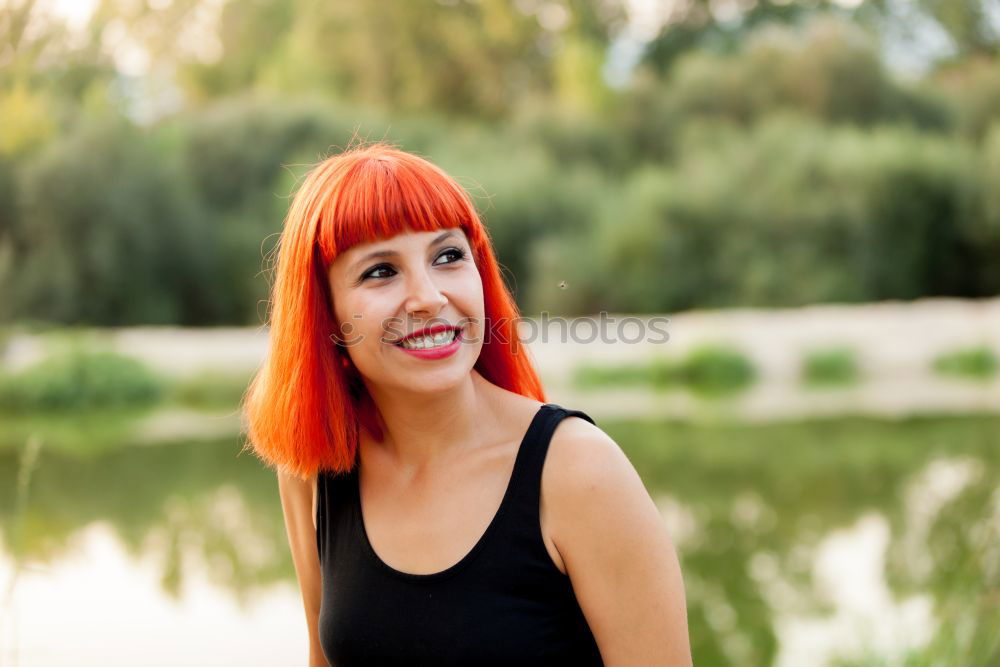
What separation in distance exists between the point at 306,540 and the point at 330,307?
0.97 ft

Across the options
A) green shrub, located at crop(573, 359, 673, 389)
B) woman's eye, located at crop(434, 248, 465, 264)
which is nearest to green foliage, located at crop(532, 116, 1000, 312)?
green shrub, located at crop(573, 359, 673, 389)

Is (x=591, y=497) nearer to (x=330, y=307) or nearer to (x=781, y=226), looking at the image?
(x=330, y=307)

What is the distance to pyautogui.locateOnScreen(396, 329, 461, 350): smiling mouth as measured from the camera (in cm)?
116

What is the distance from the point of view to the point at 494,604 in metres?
1.09

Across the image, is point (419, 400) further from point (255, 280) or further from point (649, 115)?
point (649, 115)

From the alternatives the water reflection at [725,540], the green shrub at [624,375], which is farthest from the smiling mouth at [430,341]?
the green shrub at [624,375]

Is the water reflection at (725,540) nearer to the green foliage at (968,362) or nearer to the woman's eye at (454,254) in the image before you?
the woman's eye at (454,254)

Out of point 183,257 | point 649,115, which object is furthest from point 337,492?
point 649,115

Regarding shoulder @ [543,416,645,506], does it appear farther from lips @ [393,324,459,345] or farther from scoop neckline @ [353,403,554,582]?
lips @ [393,324,459,345]

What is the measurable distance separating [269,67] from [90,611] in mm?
11947

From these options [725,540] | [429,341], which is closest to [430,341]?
[429,341]

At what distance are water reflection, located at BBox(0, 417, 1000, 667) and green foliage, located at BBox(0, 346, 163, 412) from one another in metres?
1.28

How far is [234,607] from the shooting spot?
3463mm

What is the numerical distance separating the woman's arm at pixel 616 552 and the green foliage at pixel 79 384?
6.37m
